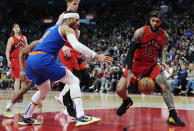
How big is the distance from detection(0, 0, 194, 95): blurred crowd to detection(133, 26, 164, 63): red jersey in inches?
16.0

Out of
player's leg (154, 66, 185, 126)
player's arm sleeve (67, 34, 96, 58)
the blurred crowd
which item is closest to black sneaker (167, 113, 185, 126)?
player's leg (154, 66, 185, 126)

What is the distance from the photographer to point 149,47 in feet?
16.9

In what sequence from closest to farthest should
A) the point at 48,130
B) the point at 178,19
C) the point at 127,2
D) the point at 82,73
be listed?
the point at 48,130 < the point at 82,73 < the point at 178,19 < the point at 127,2

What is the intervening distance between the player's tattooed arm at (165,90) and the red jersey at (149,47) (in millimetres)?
365

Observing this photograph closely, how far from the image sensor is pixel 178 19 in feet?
66.0

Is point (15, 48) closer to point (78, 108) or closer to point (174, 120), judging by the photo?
point (78, 108)

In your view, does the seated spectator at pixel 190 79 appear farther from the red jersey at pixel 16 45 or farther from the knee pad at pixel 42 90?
the knee pad at pixel 42 90

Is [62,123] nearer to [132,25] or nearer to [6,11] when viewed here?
[132,25]

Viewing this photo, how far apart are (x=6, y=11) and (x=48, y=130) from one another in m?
31.8

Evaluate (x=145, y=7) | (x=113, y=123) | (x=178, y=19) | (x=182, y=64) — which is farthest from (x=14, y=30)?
(x=145, y=7)

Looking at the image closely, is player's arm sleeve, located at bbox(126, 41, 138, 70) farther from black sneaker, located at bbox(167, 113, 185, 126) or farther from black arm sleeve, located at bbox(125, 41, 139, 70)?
black sneaker, located at bbox(167, 113, 185, 126)

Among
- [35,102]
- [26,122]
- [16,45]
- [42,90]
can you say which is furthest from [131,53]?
[16,45]

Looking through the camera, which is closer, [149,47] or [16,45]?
[149,47]

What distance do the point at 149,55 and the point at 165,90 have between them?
660 millimetres
